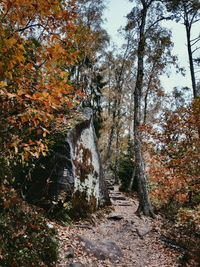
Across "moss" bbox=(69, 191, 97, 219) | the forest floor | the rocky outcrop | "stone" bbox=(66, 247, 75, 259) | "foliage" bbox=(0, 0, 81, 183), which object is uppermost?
"foliage" bbox=(0, 0, 81, 183)

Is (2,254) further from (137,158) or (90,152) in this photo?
(137,158)

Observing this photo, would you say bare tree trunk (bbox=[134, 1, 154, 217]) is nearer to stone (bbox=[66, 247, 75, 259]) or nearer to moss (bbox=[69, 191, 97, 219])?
moss (bbox=[69, 191, 97, 219])

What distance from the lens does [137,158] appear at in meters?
8.87

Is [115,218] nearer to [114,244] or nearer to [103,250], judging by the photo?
[114,244]

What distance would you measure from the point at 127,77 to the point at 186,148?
13.8 meters

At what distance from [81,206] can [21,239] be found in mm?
3269

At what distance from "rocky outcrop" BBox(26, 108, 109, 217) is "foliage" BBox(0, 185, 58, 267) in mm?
1426

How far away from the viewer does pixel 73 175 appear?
602cm

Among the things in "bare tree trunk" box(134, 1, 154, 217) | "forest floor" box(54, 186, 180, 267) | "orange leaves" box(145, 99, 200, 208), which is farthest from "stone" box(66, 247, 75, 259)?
"bare tree trunk" box(134, 1, 154, 217)

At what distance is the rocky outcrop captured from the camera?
552 centimetres

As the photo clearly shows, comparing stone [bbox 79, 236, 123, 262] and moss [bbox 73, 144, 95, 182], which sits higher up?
moss [bbox 73, 144, 95, 182]

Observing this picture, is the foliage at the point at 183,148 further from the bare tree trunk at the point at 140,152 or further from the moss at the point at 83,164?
the moss at the point at 83,164

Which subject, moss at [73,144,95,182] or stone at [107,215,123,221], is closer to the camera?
moss at [73,144,95,182]

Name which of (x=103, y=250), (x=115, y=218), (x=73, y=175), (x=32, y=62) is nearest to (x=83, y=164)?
(x=73, y=175)
